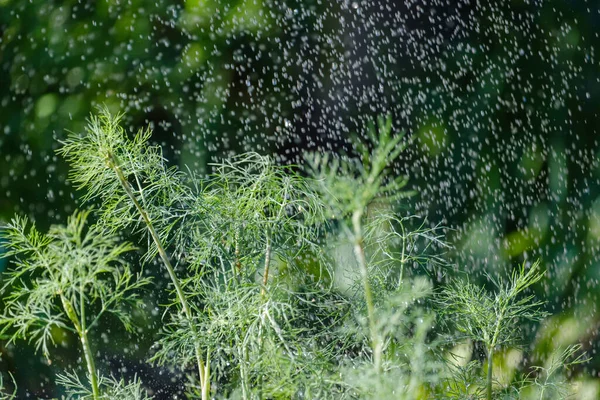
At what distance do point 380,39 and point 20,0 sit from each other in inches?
29.1

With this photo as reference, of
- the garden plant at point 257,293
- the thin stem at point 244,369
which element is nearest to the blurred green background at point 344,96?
the garden plant at point 257,293

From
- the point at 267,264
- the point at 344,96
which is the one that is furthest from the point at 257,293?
the point at 344,96

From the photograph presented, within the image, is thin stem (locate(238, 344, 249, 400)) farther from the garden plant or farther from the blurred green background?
the blurred green background

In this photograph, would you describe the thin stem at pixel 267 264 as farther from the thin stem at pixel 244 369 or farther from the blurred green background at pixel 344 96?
the blurred green background at pixel 344 96

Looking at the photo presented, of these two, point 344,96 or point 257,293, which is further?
point 344,96

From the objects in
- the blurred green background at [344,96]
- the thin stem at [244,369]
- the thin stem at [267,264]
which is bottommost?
the blurred green background at [344,96]

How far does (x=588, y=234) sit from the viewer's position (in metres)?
1.44

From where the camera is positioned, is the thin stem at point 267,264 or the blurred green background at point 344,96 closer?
the thin stem at point 267,264

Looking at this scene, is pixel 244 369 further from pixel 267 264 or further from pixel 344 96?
pixel 344 96

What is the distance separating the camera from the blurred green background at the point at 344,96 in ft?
4.81

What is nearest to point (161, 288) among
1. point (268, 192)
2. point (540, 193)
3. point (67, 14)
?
point (67, 14)

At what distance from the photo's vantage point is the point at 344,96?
5.38 feet

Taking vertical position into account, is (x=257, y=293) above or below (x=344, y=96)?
above

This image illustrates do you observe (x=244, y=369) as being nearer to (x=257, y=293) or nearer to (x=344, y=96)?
(x=257, y=293)
